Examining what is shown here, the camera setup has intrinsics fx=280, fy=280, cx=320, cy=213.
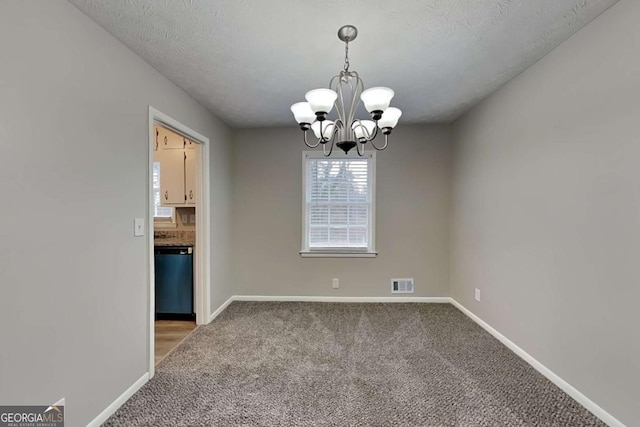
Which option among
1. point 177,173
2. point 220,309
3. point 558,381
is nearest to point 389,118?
point 558,381

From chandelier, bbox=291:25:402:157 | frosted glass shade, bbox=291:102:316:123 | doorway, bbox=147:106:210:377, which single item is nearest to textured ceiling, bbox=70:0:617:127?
chandelier, bbox=291:25:402:157

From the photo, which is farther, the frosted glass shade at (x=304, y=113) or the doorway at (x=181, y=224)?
the doorway at (x=181, y=224)

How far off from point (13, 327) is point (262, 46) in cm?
203

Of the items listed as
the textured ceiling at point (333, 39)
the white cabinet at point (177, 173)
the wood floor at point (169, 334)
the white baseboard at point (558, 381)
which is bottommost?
the wood floor at point (169, 334)

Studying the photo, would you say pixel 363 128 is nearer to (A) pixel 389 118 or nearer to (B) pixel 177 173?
(A) pixel 389 118

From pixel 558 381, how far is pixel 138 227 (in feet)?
10.5

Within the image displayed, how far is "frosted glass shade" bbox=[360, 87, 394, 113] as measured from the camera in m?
1.56

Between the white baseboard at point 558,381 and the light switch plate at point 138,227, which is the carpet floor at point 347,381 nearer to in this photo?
the white baseboard at point 558,381

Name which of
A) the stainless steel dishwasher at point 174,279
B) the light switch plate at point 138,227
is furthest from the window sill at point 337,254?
the light switch plate at point 138,227

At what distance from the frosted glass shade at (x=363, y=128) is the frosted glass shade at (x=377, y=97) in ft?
1.30

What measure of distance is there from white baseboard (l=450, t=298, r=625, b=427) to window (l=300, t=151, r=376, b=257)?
5.58 feet

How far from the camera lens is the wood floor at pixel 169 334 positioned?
2595mm

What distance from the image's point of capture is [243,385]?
204cm

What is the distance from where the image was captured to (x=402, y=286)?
3840 mm
